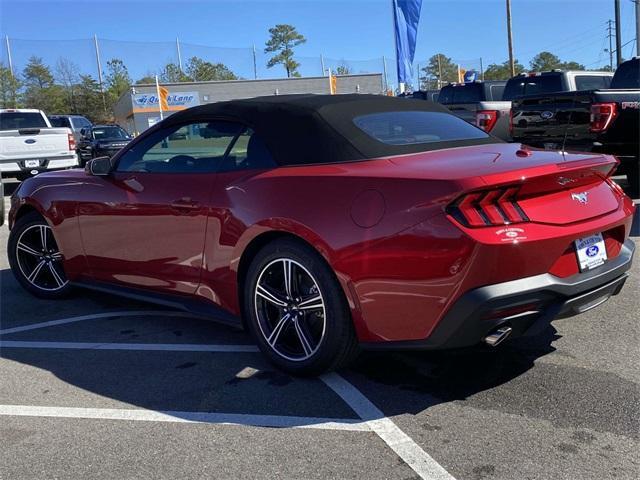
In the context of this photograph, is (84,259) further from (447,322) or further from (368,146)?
(447,322)

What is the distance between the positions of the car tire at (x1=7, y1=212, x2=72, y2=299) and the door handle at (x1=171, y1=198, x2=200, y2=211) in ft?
6.11

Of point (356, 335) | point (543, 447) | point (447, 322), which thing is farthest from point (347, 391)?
point (543, 447)

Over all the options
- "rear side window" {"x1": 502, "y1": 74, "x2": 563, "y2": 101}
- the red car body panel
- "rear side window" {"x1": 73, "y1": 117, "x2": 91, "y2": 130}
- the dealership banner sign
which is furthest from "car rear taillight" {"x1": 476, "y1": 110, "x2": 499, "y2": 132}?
the dealership banner sign

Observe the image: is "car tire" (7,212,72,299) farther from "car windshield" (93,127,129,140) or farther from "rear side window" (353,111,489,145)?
"car windshield" (93,127,129,140)

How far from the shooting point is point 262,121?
12.7 ft

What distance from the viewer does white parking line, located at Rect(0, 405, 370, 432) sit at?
306 cm

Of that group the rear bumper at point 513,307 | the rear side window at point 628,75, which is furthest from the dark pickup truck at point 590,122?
the rear bumper at point 513,307

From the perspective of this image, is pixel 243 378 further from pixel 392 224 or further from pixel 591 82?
pixel 591 82

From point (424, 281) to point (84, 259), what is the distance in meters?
3.07

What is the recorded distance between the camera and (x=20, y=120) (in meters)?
15.8

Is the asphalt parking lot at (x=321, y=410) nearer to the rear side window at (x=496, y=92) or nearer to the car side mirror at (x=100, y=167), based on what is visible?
the car side mirror at (x=100, y=167)

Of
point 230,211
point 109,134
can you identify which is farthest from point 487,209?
point 109,134

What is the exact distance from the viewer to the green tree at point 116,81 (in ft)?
237

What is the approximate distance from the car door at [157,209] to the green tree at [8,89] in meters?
58.8
